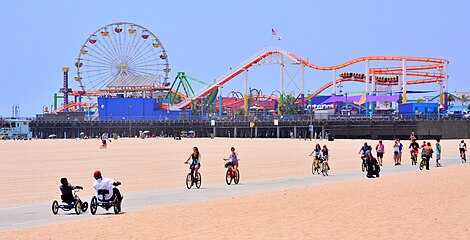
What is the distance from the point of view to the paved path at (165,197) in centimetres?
1419

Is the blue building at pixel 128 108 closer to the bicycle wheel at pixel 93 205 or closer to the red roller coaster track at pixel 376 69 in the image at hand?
the red roller coaster track at pixel 376 69

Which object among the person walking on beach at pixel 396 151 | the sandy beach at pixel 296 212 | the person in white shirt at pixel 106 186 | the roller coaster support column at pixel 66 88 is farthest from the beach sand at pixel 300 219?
the roller coaster support column at pixel 66 88

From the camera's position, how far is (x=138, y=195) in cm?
1969

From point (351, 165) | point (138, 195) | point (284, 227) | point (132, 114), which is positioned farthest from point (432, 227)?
point (132, 114)

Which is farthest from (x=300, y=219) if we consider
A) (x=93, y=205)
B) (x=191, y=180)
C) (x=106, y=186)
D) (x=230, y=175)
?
(x=230, y=175)

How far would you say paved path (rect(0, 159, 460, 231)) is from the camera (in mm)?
14188

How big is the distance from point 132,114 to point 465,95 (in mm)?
60752

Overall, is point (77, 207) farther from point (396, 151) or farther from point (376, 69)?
point (376, 69)

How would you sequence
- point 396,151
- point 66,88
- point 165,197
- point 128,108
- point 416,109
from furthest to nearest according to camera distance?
point 66,88, point 128,108, point 416,109, point 396,151, point 165,197

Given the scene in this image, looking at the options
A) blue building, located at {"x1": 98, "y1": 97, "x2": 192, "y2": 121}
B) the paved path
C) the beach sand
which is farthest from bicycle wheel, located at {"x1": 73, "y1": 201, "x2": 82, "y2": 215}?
blue building, located at {"x1": 98, "y1": 97, "x2": 192, "y2": 121}

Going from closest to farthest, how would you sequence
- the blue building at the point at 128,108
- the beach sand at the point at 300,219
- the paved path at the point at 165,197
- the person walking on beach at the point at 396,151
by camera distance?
the beach sand at the point at 300,219, the paved path at the point at 165,197, the person walking on beach at the point at 396,151, the blue building at the point at 128,108

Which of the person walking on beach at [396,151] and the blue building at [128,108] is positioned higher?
the blue building at [128,108]

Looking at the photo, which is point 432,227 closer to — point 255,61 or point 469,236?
point 469,236

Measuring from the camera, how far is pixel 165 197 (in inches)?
742
